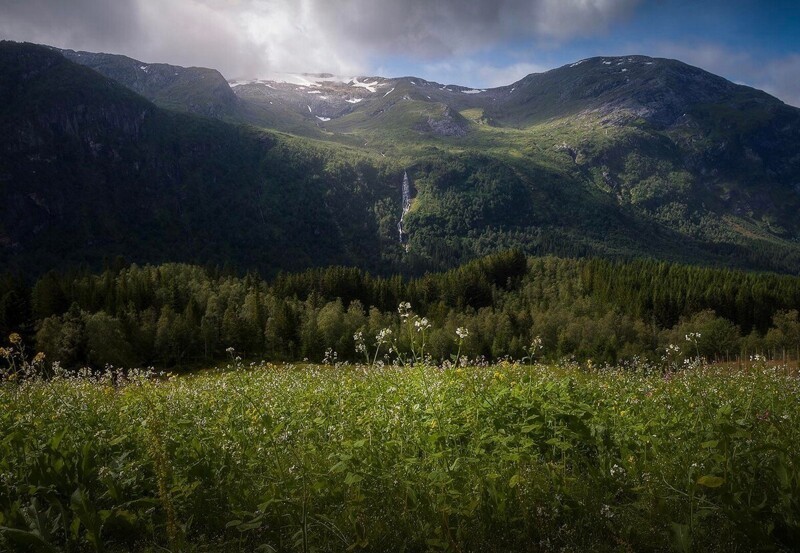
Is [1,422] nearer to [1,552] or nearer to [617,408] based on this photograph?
[1,552]

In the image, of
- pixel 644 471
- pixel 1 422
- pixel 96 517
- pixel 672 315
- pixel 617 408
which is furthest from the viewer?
pixel 672 315

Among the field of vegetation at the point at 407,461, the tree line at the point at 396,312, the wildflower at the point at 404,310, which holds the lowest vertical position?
the tree line at the point at 396,312

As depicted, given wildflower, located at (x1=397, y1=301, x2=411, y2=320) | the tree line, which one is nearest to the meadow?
wildflower, located at (x1=397, y1=301, x2=411, y2=320)

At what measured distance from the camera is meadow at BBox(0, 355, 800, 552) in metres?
4.70

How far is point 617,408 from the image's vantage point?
308 inches

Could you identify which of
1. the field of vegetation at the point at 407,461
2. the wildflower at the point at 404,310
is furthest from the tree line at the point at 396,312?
the wildflower at the point at 404,310

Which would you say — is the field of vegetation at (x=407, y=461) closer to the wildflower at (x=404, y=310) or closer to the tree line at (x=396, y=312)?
the wildflower at (x=404, y=310)

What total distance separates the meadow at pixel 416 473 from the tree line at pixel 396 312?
5183cm

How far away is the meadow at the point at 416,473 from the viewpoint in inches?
185

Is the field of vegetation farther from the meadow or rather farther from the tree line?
the tree line

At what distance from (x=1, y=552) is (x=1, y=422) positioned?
332cm

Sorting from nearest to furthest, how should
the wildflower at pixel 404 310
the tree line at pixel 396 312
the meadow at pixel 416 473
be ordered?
the meadow at pixel 416 473
the wildflower at pixel 404 310
the tree line at pixel 396 312

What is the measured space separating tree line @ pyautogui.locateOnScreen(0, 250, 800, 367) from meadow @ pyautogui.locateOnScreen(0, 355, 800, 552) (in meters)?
51.8

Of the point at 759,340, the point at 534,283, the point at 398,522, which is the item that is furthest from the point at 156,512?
the point at 534,283
